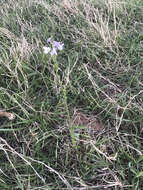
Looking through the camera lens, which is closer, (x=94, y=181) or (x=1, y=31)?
(x=94, y=181)

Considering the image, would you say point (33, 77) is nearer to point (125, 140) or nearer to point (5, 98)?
point (5, 98)

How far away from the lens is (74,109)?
5.27 feet

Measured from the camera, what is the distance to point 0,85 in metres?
1.81

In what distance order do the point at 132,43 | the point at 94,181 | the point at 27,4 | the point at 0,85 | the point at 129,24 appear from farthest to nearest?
the point at 27,4 < the point at 129,24 < the point at 132,43 < the point at 0,85 < the point at 94,181

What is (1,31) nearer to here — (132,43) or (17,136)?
(17,136)

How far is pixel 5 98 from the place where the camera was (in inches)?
66.8

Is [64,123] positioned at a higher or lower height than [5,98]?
lower

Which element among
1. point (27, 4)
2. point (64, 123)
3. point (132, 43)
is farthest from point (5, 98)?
point (27, 4)

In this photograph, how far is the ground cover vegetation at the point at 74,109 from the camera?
4.31 feet

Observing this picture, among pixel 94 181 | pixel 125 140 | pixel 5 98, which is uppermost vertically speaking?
pixel 5 98

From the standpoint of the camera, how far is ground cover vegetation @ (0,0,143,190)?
4.31 ft

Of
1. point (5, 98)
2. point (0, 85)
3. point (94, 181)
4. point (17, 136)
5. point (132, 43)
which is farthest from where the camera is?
point (132, 43)

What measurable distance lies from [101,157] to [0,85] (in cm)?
102

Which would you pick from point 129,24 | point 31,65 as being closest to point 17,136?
point 31,65
